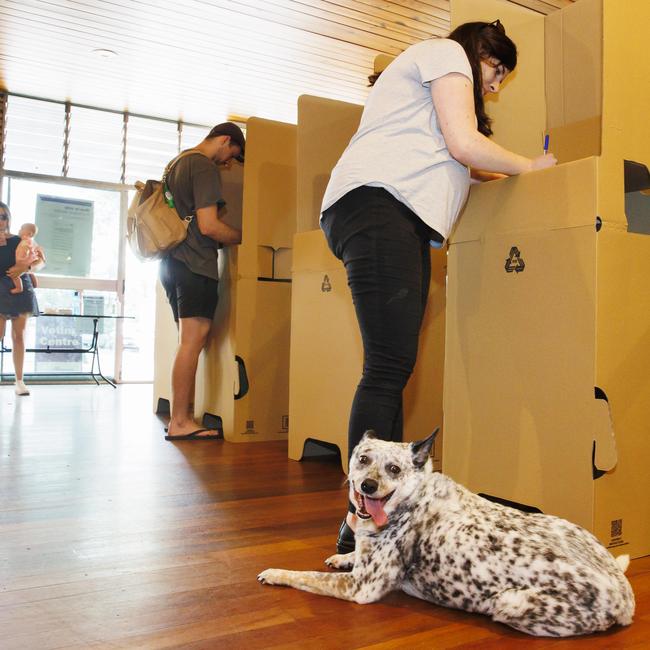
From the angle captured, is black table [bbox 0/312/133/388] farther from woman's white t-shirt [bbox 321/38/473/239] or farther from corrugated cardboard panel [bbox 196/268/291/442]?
woman's white t-shirt [bbox 321/38/473/239]

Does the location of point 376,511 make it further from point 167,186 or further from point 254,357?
point 167,186

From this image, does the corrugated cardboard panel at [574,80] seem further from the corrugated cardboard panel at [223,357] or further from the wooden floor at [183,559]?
the corrugated cardboard panel at [223,357]

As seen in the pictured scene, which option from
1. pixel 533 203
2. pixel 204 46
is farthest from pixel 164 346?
A: pixel 533 203

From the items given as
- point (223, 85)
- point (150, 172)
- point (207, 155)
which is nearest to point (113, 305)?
point (150, 172)

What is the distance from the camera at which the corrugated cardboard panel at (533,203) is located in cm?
154

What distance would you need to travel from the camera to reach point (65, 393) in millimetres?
5352

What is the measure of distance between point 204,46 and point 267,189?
242 centimetres

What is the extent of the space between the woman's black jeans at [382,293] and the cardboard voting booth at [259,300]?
1681 mm

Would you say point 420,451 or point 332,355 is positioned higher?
point 332,355

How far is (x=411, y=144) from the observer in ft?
5.03

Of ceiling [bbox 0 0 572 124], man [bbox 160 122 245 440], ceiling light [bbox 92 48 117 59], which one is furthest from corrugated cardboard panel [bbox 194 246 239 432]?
ceiling light [bbox 92 48 117 59]

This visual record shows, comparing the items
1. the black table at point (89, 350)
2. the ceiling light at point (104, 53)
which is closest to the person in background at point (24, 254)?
the black table at point (89, 350)

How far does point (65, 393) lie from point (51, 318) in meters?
1.59

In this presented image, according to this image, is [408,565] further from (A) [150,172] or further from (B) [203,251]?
(A) [150,172]
